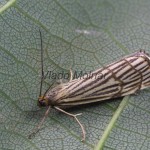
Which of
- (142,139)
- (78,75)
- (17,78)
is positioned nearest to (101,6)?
(78,75)

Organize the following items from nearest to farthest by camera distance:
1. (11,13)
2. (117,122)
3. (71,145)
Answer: (71,145), (117,122), (11,13)

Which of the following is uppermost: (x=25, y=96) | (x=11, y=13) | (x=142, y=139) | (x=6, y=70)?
(x=11, y=13)

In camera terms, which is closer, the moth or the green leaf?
the green leaf

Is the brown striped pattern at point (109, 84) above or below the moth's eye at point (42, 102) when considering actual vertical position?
below

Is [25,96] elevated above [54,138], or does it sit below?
above

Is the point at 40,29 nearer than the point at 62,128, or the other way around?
the point at 62,128

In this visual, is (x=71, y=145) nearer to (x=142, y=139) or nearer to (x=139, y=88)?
(x=142, y=139)
